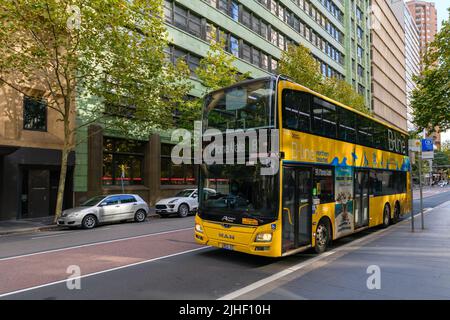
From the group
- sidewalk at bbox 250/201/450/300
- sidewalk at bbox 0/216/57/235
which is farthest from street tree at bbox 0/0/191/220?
sidewalk at bbox 250/201/450/300

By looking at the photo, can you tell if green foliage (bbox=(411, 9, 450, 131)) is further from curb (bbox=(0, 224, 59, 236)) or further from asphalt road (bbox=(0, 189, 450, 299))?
curb (bbox=(0, 224, 59, 236))

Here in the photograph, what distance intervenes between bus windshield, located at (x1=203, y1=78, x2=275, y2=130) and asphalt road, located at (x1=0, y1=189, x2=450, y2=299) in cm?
309

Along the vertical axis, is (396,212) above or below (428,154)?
below

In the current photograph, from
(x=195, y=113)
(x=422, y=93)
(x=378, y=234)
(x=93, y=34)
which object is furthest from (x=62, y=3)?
(x=422, y=93)

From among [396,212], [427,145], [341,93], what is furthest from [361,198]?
[341,93]

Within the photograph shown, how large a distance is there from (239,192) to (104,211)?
33.6 ft

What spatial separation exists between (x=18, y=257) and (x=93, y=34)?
10574 mm

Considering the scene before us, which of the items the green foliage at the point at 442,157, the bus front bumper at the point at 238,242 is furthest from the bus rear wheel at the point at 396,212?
the green foliage at the point at 442,157

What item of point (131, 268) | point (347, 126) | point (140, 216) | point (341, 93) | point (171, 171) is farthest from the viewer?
point (341, 93)

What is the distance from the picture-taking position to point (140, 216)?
17516mm

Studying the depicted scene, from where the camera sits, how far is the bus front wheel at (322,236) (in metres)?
8.69

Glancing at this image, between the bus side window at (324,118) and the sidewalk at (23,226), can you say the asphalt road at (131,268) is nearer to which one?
the bus side window at (324,118)

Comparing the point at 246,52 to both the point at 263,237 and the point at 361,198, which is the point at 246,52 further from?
the point at 263,237

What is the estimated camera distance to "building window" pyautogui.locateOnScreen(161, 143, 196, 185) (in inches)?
1064
